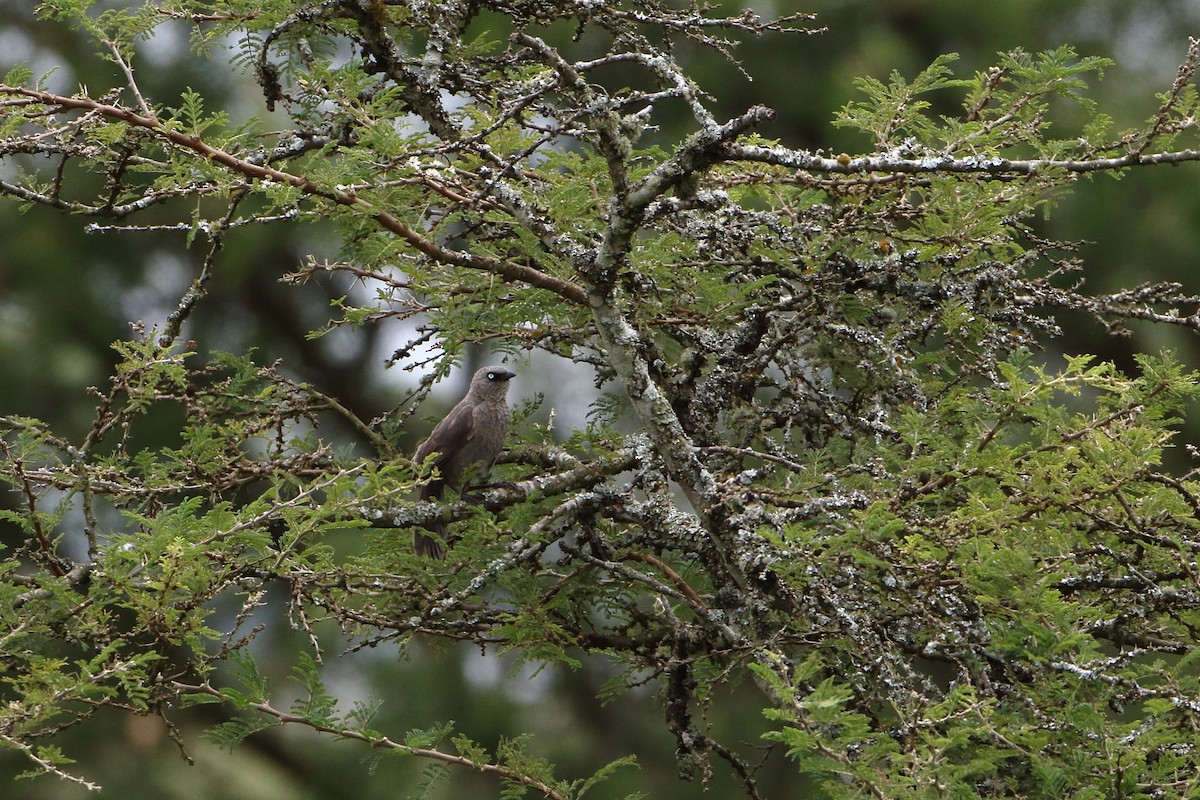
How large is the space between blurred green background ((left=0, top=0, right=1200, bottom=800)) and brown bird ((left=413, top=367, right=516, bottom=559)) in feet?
9.26

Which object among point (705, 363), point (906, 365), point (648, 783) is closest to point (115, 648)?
point (705, 363)

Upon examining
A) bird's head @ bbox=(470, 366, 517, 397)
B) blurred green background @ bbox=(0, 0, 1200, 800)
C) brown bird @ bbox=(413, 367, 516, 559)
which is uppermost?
blurred green background @ bbox=(0, 0, 1200, 800)

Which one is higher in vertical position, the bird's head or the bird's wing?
the bird's head

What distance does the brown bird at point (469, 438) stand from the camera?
13.0 ft

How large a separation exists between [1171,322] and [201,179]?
2.44 m

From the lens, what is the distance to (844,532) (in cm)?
255

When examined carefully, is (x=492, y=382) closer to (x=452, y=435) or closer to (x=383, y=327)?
(x=452, y=435)

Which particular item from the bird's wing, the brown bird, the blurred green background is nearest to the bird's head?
the brown bird

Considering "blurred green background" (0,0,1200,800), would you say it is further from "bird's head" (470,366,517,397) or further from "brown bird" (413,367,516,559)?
"brown bird" (413,367,516,559)

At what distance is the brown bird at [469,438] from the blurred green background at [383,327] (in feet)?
9.26

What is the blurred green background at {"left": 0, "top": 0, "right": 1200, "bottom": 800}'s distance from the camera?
7203 millimetres

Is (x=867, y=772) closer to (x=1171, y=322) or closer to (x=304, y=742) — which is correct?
(x=1171, y=322)

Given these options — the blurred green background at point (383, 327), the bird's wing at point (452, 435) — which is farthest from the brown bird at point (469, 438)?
the blurred green background at point (383, 327)

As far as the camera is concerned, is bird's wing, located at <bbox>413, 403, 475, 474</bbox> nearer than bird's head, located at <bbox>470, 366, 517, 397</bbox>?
Yes
